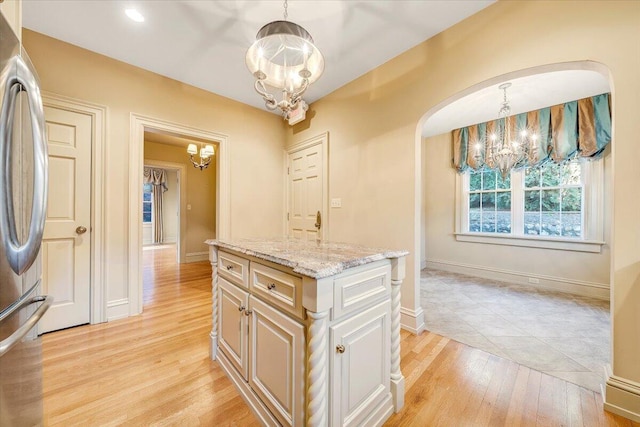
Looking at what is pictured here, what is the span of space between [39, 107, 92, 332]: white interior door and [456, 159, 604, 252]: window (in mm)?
5332

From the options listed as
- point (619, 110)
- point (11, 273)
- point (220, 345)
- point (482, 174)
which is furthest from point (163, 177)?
point (619, 110)

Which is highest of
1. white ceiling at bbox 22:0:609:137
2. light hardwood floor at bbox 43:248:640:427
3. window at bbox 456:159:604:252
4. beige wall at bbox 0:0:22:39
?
white ceiling at bbox 22:0:609:137

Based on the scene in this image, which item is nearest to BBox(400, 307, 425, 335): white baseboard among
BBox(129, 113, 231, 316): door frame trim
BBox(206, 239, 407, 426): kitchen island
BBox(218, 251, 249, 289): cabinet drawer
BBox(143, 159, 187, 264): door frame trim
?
BBox(206, 239, 407, 426): kitchen island

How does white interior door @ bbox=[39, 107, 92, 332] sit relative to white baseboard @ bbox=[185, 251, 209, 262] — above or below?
above

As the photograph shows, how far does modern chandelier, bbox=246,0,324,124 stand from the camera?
1395 mm

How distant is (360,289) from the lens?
3.69 ft

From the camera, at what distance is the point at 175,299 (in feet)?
9.91

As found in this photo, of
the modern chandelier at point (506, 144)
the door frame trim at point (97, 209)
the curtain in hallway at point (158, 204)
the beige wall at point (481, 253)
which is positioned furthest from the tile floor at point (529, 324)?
the curtain in hallway at point (158, 204)

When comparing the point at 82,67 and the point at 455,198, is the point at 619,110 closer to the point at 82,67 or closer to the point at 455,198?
the point at 455,198

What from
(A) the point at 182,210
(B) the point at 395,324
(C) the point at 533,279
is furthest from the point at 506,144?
(A) the point at 182,210

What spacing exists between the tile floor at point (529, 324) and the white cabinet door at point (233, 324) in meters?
1.81

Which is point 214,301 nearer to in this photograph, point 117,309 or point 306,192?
point 117,309

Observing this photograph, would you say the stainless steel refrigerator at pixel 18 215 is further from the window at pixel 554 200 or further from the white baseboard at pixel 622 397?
the window at pixel 554 200

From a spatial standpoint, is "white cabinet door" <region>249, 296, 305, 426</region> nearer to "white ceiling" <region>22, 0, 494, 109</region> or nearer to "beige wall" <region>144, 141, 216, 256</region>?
"white ceiling" <region>22, 0, 494, 109</region>
